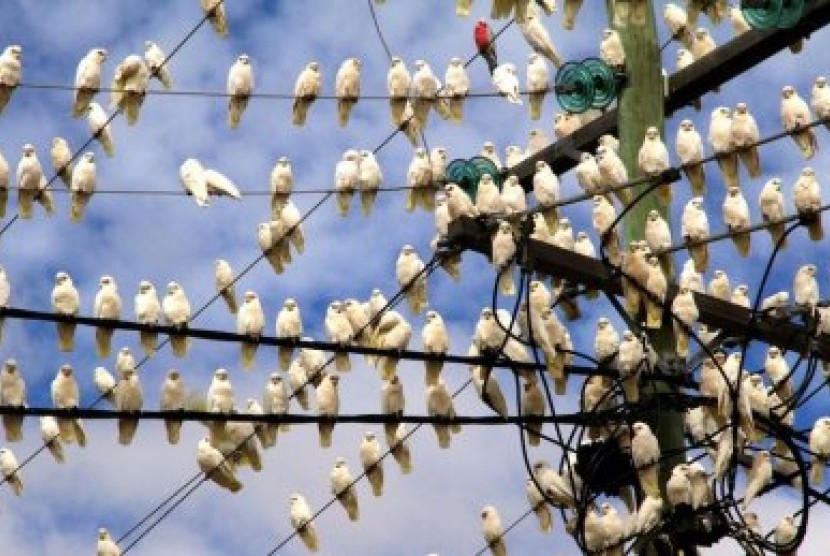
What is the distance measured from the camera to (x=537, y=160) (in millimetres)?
14148

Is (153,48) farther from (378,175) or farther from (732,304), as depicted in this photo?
(732,304)

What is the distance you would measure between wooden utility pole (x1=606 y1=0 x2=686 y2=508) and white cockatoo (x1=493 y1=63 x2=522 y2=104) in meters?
1.24

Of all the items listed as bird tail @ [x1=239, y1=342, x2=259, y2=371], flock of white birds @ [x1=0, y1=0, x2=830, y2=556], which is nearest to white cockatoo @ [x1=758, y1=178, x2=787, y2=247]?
flock of white birds @ [x1=0, y1=0, x2=830, y2=556]

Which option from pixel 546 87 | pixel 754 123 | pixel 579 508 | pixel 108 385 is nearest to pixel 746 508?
pixel 579 508

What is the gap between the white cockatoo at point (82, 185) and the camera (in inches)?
591

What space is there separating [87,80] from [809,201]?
4.65m

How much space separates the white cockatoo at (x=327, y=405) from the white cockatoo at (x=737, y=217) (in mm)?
2463

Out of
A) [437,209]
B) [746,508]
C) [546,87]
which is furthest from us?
[546,87]

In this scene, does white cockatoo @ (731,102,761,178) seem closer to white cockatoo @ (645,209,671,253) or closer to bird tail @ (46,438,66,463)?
white cockatoo @ (645,209,671,253)

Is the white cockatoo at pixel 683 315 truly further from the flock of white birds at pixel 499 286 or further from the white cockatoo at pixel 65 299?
the white cockatoo at pixel 65 299

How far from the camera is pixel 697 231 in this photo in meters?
13.6

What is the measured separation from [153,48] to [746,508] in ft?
16.3

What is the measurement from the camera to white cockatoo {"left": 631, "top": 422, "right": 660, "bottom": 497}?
1281 centimetres

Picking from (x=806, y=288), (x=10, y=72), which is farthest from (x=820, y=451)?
(x=10, y=72)
